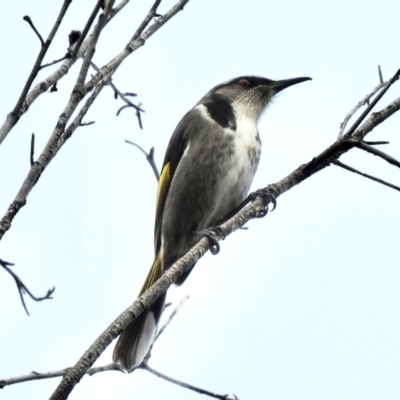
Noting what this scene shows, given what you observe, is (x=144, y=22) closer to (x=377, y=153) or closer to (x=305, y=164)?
(x=305, y=164)

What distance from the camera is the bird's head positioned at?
6.27 meters

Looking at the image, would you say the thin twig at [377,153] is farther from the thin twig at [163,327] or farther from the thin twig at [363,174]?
the thin twig at [163,327]

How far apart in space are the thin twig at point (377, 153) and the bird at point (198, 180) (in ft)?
6.46

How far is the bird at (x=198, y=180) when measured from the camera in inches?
212

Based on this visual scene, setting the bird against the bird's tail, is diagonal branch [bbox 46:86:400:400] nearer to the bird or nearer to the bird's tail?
the bird

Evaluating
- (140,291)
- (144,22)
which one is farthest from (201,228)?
(144,22)

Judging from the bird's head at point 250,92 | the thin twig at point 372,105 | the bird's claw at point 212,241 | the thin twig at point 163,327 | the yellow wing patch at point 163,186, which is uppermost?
the bird's head at point 250,92

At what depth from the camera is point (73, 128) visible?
3.26 meters

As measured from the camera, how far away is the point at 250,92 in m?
6.47

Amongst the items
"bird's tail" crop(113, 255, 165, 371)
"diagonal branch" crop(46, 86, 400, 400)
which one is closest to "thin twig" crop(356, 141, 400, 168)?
"diagonal branch" crop(46, 86, 400, 400)

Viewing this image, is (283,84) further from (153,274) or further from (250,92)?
(153,274)

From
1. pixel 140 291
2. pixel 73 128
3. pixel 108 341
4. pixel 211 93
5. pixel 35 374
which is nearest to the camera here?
pixel 108 341

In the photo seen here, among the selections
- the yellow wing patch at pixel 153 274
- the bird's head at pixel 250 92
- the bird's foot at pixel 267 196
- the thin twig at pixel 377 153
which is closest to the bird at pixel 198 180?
the yellow wing patch at pixel 153 274

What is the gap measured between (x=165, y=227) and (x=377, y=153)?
260 centimetres
